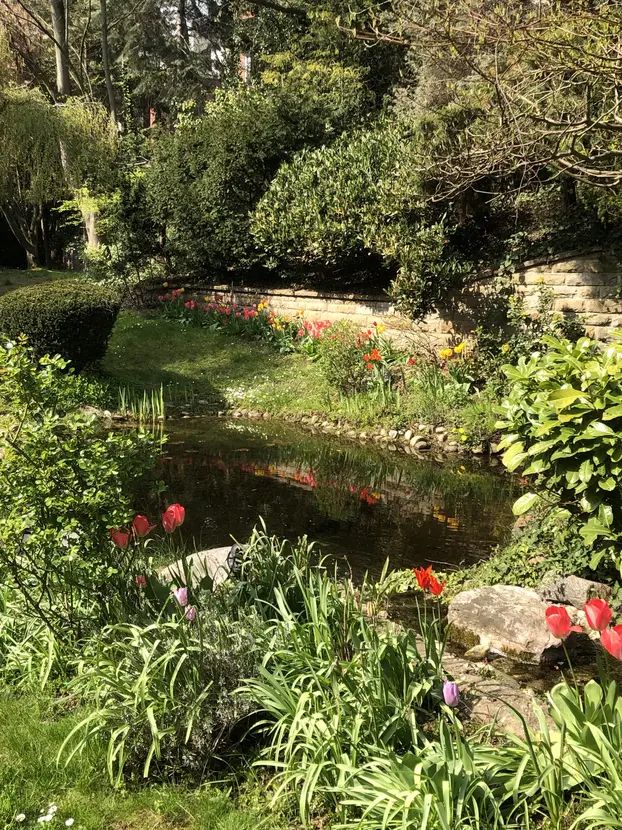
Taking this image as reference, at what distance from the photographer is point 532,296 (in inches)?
373

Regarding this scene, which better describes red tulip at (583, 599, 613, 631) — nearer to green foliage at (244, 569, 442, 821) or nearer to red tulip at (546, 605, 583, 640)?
red tulip at (546, 605, 583, 640)

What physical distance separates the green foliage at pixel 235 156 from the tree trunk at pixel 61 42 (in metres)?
4.67

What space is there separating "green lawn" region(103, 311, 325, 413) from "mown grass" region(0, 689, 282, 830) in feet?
25.2

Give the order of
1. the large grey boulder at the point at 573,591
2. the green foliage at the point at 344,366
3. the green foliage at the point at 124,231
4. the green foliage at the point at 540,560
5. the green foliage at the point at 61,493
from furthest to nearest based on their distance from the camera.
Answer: the green foliage at the point at 124,231 < the green foliage at the point at 344,366 < the green foliage at the point at 540,560 < the large grey boulder at the point at 573,591 < the green foliage at the point at 61,493

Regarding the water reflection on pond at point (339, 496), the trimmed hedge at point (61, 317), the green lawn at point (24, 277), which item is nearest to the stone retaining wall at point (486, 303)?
the water reflection on pond at point (339, 496)

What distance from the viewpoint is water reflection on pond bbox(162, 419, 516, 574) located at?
5.58 meters

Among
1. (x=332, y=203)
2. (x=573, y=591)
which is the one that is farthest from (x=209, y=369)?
(x=573, y=591)

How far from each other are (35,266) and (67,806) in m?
21.2

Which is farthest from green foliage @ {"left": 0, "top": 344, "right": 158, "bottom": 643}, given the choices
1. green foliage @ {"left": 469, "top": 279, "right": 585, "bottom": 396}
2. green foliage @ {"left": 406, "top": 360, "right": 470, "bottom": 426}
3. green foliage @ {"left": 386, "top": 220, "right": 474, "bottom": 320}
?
green foliage @ {"left": 386, "top": 220, "right": 474, "bottom": 320}

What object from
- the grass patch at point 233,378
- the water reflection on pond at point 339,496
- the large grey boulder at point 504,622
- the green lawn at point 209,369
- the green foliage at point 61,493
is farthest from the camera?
the green lawn at point 209,369

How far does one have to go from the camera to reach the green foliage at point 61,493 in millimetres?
2912

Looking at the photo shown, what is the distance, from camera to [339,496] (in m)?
6.88

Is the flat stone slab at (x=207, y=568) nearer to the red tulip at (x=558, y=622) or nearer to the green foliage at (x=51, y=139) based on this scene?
the red tulip at (x=558, y=622)

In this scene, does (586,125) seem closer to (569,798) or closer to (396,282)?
(569,798)
